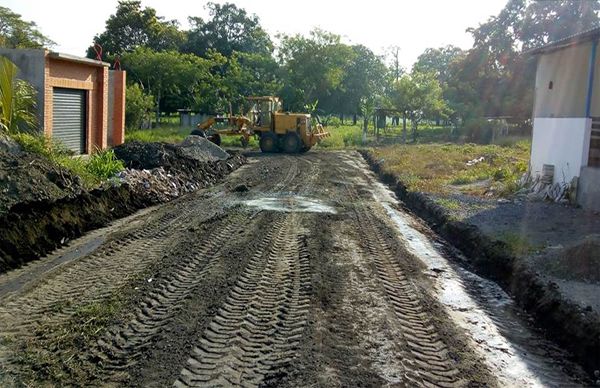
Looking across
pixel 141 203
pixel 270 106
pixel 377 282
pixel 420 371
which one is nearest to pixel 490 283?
pixel 377 282

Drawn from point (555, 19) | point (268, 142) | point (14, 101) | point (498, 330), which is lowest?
point (498, 330)

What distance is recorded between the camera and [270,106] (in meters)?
32.7

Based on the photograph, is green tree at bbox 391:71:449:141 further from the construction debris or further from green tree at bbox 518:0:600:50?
the construction debris

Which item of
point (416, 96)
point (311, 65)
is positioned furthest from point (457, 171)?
point (311, 65)

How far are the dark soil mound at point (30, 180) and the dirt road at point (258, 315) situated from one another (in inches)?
49.5

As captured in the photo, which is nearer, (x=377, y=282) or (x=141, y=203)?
(x=377, y=282)

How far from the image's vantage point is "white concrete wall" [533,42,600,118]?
638 inches

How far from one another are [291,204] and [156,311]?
28.3 ft

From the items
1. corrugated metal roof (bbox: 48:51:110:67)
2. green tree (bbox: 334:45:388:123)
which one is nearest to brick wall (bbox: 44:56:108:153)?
corrugated metal roof (bbox: 48:51:110:67)

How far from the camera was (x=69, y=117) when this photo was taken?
791 inches

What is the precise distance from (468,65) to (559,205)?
40831 millimetres

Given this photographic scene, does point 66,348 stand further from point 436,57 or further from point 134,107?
point 436,57

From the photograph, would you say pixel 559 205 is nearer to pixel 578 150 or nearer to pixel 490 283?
pixel 578 150

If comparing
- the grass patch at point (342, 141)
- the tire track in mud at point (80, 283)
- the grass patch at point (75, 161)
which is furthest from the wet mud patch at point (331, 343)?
the grass patch at point (342, 141)
